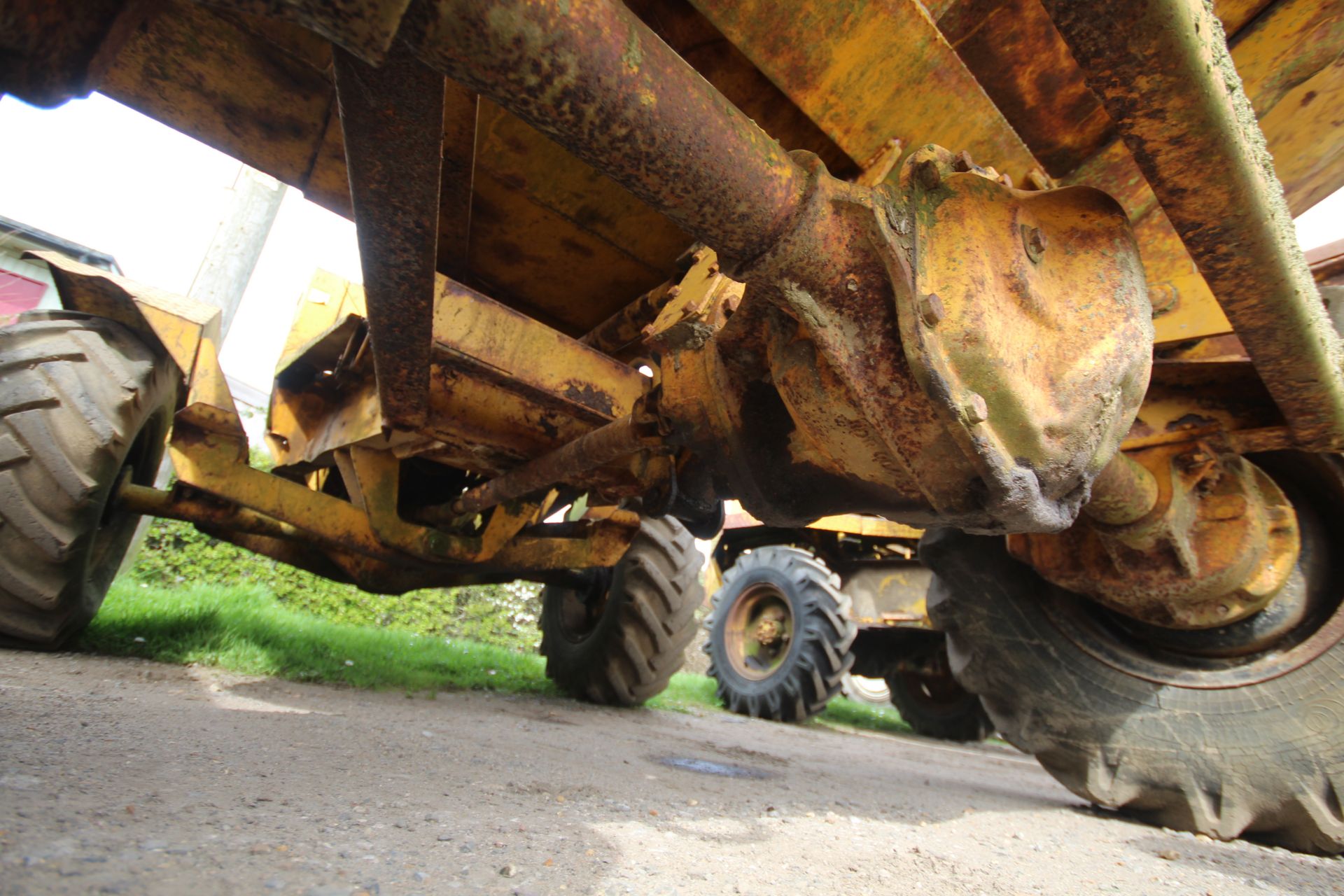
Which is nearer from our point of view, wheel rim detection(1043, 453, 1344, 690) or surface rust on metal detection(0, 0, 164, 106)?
surface rust on metal detection(0, 0, 164, 106)

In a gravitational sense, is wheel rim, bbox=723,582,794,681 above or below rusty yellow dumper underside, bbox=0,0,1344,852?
below

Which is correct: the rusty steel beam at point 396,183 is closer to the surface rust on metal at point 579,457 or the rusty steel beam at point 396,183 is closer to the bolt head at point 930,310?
the surface rust on metal at point 579,457

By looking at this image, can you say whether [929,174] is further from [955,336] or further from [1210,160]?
[1210,160]

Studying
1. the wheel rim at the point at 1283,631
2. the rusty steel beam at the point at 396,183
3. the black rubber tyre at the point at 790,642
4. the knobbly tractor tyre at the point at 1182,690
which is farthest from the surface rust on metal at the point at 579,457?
the black rubber tyre at the point at 790,642

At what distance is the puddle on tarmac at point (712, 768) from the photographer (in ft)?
6.93

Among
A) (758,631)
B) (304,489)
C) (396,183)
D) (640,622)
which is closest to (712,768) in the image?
(640,622)

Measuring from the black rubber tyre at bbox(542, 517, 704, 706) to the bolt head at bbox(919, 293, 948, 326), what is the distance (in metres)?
2.41

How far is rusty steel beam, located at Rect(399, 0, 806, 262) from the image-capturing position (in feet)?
2.02

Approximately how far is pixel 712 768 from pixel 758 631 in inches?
144

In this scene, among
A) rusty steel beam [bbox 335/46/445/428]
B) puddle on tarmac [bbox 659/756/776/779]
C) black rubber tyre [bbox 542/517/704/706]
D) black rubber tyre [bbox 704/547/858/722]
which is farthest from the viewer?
black rubber tyre [bbox 704/547/858/722]

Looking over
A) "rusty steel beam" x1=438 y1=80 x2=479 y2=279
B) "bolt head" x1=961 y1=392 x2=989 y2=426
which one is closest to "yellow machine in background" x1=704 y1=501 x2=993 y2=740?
"rusty steel beam" x1=438 y1=80 x2=479 y2=279

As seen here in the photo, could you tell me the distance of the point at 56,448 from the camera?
1.92 m

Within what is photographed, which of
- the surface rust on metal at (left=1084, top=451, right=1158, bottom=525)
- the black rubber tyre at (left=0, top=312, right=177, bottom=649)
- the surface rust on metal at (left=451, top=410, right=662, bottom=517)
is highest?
the surface rust on metal at (left=1084, top=451, right=1158, bottom=525)

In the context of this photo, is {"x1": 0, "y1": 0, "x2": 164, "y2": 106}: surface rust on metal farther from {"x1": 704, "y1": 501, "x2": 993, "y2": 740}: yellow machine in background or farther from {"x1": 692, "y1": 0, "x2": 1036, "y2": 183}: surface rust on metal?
{"x1": 704, "y1": 501, "x2": 993, "y2": 740}: yellow machine in background
